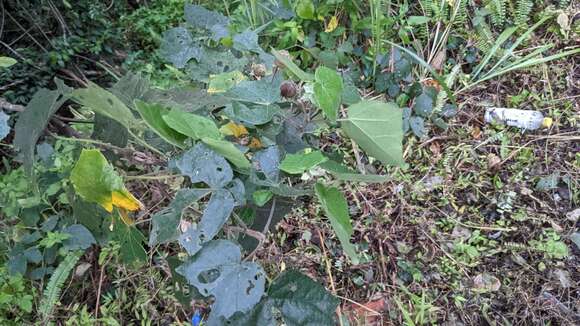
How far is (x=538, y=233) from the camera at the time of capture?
1701 mm

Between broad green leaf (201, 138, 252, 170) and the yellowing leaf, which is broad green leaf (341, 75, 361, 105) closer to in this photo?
broad green leaf (201, 138, 252, 170)

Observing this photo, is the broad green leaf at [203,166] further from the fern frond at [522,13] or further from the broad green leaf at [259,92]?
the fern frond at [522,13]

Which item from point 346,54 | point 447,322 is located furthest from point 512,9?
point 447,322

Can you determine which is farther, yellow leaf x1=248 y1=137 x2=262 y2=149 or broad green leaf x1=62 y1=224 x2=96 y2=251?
broad green leaf x1=62 y1=224 x2=96 y2=251

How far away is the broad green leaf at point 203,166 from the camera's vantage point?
681 mm

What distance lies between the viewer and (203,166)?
2.24ft

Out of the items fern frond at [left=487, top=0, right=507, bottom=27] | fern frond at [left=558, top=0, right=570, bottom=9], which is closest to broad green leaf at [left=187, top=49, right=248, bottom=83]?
fern frond at [left=487, top=0, right=507, bottom=27]

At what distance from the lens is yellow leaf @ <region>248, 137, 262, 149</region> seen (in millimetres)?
811

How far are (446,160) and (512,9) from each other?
787mm

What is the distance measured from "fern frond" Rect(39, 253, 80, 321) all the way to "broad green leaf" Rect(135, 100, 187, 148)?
1.05m

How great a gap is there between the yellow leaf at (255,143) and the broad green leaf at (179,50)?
346mm

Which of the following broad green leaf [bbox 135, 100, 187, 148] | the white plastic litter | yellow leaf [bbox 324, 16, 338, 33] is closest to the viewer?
broad green leaf [bbox 135, 100, 187, 148]

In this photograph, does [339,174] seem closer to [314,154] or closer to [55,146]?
[314,154]

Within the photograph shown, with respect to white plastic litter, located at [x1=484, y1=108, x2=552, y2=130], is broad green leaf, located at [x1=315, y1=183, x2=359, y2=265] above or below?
above
